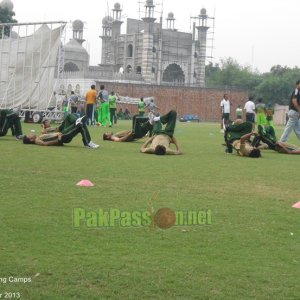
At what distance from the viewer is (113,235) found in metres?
5.93

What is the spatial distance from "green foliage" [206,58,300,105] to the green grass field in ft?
230

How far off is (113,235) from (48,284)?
1.45m

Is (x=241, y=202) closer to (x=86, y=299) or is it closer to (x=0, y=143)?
(x=86, y=299)

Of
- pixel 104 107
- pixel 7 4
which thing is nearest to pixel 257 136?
pixel 104 107

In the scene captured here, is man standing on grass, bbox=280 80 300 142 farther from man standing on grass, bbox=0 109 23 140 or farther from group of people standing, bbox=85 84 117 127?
group of people standing, bbox=85 84 117 127

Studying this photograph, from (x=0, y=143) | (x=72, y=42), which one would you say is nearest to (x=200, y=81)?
(x=72, y=42)

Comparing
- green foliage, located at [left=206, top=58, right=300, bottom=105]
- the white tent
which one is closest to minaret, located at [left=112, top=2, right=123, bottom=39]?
green foliage, located at [left=206, top=58, right=300, bottom=105]

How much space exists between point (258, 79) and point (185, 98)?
2203 centimetres

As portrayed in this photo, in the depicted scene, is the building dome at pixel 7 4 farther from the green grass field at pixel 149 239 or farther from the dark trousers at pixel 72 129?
the green grass field at pixel 149 239

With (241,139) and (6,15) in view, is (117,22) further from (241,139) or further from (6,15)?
(241,139)

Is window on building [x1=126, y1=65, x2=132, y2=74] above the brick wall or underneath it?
above

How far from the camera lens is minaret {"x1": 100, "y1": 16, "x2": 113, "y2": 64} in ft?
319

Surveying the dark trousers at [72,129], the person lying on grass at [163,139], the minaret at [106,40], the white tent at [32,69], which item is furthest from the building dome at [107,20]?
the person lying on grass at [163,139]

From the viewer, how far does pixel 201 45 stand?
9738 cm
